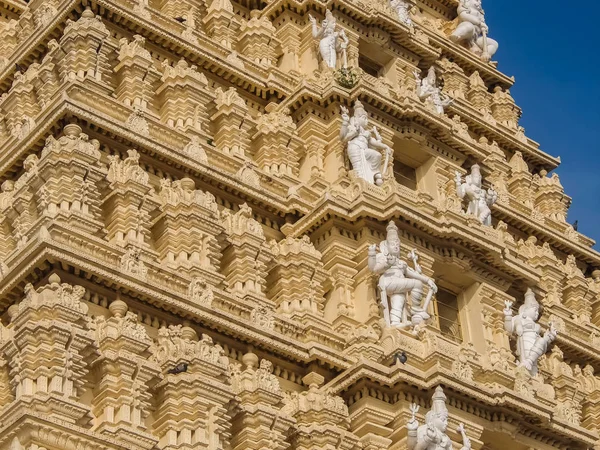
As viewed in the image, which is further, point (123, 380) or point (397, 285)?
point (397, 285)

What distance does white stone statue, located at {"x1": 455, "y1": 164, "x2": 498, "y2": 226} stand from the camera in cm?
3272

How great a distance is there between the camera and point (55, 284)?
23641 mm

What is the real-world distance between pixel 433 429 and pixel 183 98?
957cm

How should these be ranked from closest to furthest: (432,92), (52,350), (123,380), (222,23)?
(52,350) < (123,380) < (222,23) < (432,92)

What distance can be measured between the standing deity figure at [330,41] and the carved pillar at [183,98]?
4106 mm

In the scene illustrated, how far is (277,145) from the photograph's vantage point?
3116 centimetres

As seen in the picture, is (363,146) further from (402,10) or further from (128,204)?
(402,10)

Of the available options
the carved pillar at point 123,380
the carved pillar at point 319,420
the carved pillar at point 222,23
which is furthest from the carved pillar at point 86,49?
the carved pillar at point 319,420

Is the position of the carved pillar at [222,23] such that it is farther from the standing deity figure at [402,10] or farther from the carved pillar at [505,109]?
the carved pillar at [505,109]

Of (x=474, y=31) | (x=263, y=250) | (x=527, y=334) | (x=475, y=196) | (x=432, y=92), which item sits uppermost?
(x=474, y=31)

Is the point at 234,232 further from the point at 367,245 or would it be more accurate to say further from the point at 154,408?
the point at 154,408

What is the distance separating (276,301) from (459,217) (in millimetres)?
5121

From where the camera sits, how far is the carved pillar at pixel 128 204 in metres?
26.2

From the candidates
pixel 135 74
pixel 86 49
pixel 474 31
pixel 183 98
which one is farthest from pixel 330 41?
pixel 474 31
